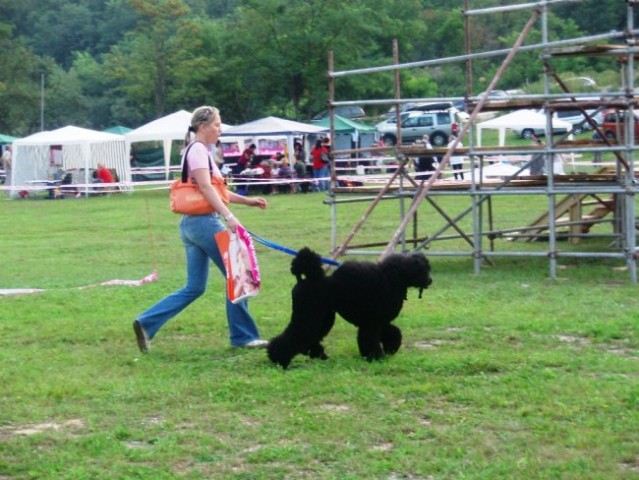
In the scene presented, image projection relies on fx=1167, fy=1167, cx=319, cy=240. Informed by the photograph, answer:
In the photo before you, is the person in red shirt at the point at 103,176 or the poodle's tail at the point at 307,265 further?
the person in red shirt at the point at 103,176

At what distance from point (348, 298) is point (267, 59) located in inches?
1815

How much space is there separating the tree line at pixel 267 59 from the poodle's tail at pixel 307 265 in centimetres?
3400

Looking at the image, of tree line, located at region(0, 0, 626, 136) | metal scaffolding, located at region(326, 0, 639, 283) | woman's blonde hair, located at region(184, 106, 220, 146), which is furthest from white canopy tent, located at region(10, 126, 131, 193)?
woman's blonde hair, located at region(184, 106, 220, 146)

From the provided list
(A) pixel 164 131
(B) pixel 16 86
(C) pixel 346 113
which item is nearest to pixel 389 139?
(C) pixel 346 113

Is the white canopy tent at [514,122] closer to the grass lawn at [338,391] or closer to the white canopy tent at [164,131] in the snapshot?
the white canopy tent at [164,131]

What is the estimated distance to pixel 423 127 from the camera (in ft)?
175

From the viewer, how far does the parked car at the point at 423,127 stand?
51938mm

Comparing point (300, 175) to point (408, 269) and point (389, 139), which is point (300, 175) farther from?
point (408, 269)

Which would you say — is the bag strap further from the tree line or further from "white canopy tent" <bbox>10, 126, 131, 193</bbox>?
the tree line

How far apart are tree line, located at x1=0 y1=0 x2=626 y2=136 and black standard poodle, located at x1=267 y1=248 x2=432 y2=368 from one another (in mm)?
33643

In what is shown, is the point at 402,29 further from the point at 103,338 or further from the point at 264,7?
the point at 103,338

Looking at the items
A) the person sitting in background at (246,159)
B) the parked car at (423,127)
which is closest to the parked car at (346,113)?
the parked car at (423,127)

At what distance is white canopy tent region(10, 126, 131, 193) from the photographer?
4066 centimetres

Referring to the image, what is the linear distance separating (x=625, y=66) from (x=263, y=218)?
13.2 meters
